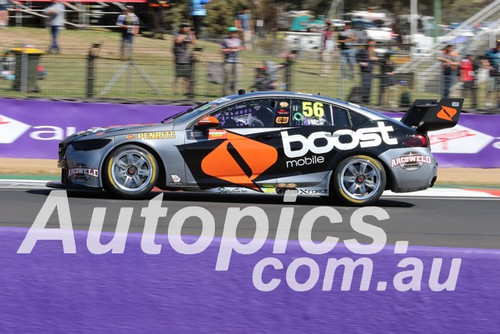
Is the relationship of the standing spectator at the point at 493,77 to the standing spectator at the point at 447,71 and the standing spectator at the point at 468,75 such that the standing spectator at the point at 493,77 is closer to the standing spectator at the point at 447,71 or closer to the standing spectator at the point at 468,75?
the standing spectator at the point at 468,75

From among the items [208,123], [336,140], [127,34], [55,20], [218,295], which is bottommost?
[218,295]

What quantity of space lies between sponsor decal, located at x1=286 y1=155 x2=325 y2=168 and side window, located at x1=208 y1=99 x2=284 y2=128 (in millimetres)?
487

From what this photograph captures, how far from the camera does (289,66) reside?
1569 cm

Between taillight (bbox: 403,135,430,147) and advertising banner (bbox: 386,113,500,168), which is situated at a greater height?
taillight (bbox: 403,135,430,147)

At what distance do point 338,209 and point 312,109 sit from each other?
1.26 metres

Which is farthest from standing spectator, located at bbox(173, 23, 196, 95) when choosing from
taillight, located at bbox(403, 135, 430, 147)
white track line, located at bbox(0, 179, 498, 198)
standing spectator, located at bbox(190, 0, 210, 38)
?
taillight, located at bbox(403, 135, 430, 147)

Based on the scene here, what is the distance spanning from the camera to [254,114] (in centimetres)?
989

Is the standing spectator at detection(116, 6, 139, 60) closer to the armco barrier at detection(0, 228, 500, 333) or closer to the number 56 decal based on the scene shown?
the number 56 decal

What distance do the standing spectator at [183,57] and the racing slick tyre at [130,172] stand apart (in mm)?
6426

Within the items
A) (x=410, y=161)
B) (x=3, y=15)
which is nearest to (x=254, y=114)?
(x=410, y=161)

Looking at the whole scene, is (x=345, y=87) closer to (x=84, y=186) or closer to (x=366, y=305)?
(x=84, y=186)

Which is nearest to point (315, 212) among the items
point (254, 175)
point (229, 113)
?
point (254, 175)

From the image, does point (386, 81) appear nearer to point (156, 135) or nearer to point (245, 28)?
point (245, 28)

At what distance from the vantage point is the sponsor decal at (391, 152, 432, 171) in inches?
392
